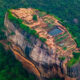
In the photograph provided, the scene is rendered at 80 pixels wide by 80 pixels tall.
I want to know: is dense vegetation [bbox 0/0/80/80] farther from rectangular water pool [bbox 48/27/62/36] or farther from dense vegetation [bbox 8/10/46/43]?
rectangular water pool [bbox 48/27/62/36]

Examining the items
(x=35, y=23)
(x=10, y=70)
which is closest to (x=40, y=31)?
(x=35, y=23)

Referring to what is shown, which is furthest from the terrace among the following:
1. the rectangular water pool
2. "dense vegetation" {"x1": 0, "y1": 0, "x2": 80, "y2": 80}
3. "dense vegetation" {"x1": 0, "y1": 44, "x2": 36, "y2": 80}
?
"dense vegetation" {"x1": 0, "y1": 44, "x2": 36, "y2": 80}

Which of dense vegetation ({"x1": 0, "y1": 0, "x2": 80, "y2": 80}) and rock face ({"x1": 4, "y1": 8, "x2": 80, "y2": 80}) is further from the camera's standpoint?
dense vegetation ({"x1": 0, "y1": 0, "x2": 80, "y2": 80})

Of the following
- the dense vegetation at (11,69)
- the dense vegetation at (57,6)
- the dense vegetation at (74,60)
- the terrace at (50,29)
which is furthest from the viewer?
the dense vegetation at (57,6)

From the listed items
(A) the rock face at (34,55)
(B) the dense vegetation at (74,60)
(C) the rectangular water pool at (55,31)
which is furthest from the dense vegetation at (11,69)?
(C) the rectangular water pool at (55,31)

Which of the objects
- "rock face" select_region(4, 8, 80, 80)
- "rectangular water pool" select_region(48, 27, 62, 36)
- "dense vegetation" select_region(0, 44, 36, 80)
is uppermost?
"rectangular water pool" select_region(48, 27, 62, 36)

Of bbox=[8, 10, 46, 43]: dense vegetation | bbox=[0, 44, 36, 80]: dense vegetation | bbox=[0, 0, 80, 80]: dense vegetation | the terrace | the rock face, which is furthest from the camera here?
bbox=[0, 0, 80, 80]: dense vegetation

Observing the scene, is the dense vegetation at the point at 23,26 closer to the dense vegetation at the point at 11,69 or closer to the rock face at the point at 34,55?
the rock face at the point at 34,55
